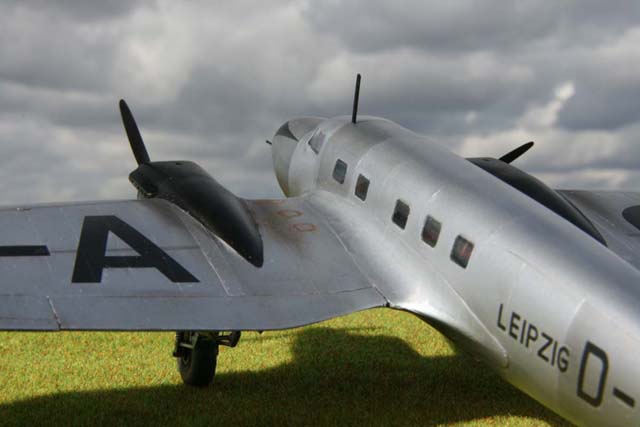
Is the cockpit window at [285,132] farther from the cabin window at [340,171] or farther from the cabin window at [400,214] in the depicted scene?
the cabin window at [400,214]

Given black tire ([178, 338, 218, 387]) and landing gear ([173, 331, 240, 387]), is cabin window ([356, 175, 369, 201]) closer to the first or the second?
landing gear ([173, 331, 240, 387])

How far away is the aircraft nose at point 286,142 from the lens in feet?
45.2

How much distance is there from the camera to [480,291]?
8570mm

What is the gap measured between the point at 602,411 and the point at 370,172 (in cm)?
463

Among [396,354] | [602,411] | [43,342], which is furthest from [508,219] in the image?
[43,342]

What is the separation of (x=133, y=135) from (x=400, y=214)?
5493mm

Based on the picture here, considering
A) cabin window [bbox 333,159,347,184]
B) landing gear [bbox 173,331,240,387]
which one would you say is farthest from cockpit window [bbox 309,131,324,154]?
landing gear [bbox 173,331,240,387]

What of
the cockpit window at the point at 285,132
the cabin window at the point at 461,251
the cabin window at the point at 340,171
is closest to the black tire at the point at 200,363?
the cabin window at the point at 340,171

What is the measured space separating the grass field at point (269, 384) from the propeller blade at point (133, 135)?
3740 millimetres

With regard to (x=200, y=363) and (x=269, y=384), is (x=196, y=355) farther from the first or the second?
(x=269, y=384)

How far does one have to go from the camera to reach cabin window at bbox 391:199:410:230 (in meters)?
9.85

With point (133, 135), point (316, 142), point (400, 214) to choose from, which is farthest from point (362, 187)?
point (133, 135)

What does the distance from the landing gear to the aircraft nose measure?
3.43 m

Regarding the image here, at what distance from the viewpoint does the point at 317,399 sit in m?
11.4
